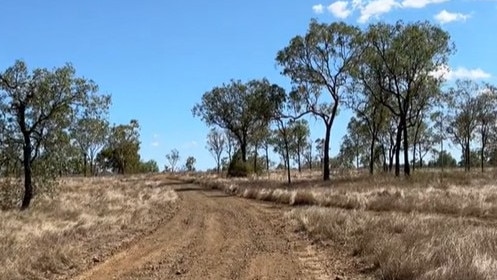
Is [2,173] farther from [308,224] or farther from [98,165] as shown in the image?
[98,165]

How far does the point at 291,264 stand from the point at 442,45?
42.7m

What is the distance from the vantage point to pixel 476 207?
71.2 feet

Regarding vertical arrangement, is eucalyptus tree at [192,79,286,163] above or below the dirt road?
above

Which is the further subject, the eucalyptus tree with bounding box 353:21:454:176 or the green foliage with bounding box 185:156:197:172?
the green foliage with bounding box 185:156:197:172

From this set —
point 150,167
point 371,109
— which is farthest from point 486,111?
point 150,167

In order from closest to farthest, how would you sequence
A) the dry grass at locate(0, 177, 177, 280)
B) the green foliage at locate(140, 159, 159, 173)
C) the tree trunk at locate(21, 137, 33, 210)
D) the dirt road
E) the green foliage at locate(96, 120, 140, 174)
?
the dirt road → the dry grass at locate(0, 177, 177, 280) → the tree trunk at locate(21, 137, 33, 210) → the green foliage at locate(96, 120, 140, 174) → the green foliage at locate(140, 159, 159, 173)

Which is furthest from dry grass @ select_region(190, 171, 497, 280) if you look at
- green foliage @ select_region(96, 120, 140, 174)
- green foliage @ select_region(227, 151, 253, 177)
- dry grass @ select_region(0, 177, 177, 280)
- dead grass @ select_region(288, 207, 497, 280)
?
green foliage @ select_region(96, 120, 140, 174)

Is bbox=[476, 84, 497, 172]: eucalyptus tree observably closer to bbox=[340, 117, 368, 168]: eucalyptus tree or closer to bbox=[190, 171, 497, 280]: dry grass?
bbox=[340, 117, 368, 168]: eucalyptus tree

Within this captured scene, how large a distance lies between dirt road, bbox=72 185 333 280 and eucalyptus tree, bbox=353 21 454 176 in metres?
33.4

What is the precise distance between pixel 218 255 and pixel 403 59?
133 ft

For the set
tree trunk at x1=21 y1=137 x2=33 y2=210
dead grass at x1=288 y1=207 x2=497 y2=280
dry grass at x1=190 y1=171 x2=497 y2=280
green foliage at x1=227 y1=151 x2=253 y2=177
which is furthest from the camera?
green foliage at x1=227 y1=151 x2=253 y2=177

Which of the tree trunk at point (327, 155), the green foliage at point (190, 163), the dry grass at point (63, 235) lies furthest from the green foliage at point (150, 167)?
the dry grass at point (63, 235)

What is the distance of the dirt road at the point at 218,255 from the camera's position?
10.9 m

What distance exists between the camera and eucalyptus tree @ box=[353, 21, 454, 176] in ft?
163
